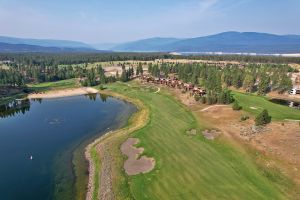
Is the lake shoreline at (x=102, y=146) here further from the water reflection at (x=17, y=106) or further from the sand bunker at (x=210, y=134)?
the water reflection at (x=17, y=106)

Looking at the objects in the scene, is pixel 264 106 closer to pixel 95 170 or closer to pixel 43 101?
pixel 95 170

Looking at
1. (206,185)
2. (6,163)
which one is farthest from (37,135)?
(206,185)

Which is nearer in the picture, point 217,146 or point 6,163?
point 6,163

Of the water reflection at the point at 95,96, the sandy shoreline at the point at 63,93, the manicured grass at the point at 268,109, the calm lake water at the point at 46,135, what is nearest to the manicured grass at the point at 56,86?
the sandy shoreline at the point at 63,93

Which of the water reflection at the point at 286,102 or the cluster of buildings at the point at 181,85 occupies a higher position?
the cluster of buildings at the point at 181,85

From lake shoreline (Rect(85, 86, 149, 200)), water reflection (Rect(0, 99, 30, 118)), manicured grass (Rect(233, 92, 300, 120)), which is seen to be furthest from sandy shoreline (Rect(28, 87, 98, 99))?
manicured grass (Rect(233, 92, 300, 120))

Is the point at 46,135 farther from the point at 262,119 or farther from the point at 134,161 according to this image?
the point at 262,119
